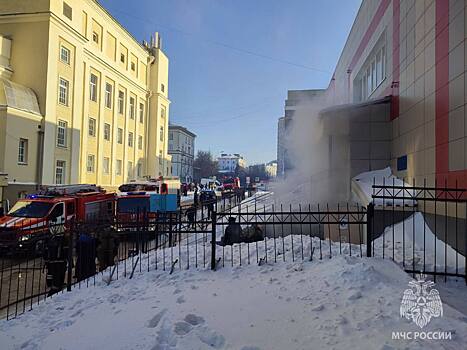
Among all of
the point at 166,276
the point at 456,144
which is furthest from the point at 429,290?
the point at 166,276

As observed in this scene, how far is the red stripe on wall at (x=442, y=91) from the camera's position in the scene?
26.0 feet

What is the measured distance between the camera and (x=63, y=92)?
92.7 feet

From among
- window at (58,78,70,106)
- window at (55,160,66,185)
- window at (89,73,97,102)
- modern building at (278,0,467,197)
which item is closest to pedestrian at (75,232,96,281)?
modern building at (278,0,467,197)

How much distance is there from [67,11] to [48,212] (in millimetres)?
20942

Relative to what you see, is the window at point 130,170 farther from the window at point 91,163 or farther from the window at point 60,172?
the window at point 60,172

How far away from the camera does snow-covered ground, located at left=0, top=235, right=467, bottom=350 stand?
381 centimetres

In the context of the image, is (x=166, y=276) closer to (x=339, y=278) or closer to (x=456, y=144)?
(x=339, y=278)

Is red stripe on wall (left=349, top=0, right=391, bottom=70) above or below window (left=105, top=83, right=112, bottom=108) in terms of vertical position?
below

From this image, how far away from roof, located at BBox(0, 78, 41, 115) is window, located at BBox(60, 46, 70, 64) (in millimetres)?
4100

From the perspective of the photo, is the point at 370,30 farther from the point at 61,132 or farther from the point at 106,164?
the point at 106,164

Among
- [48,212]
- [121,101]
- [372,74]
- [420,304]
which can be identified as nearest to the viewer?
[420,304]

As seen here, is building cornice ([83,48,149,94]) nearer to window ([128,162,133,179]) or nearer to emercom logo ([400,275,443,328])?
window ([128,162,133,179])

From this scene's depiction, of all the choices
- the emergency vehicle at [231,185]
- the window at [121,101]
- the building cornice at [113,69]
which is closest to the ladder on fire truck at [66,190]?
the building cornice at [113,69]

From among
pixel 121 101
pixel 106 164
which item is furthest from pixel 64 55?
pixel 106 164
